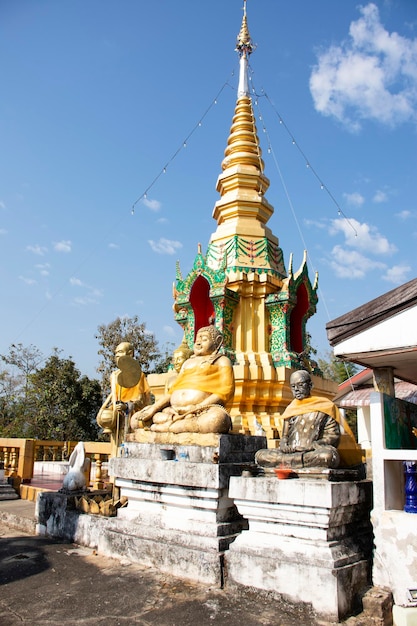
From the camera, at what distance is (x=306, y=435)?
537 cm

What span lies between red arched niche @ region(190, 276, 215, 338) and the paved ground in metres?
9.71

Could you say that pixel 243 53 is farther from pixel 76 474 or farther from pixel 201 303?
pixel 76 474

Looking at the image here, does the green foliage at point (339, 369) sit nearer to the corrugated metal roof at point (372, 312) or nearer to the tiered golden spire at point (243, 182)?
the tiered golden spire at point (243, 182)

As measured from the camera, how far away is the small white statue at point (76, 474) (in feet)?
23.7

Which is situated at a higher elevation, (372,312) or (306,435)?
(372,312)

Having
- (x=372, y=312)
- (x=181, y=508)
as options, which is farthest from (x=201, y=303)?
(x=372, y=312)

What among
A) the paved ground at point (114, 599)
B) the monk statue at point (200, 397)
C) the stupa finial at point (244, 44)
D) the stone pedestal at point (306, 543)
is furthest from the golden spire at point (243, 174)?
the paved ground at point (114, 599)

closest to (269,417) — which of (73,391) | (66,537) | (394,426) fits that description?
(66,537)

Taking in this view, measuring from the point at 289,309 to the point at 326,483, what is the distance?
999cm

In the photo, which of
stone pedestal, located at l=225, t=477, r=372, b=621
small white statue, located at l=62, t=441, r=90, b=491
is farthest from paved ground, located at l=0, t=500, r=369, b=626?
small white statue, located at l=62, t=441, r=90, b=491

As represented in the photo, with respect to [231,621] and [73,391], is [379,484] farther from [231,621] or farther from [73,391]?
[73,391]

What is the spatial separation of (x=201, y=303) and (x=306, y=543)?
36.5ft

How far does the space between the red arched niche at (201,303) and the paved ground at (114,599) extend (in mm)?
9706

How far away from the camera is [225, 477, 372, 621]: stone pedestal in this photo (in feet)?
13.5
